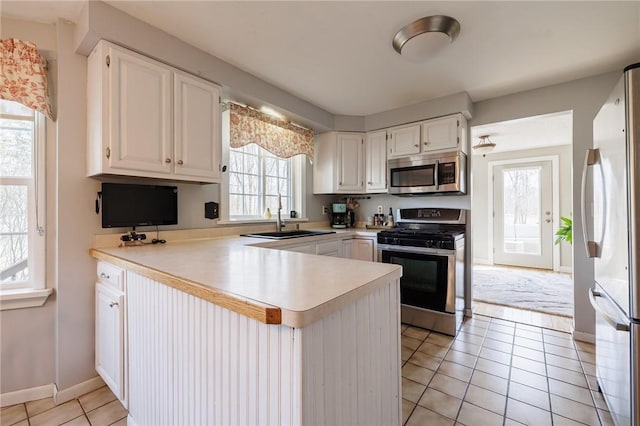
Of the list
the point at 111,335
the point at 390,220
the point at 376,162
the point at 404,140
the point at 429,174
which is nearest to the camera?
the point at 111,335

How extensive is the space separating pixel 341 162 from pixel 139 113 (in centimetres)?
230

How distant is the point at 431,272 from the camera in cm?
274

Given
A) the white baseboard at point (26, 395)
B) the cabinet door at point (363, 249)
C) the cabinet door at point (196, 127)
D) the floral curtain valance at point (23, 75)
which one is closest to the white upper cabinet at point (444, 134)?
the cabinet door at point (363, 249)

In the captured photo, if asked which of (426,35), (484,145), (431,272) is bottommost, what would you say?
(431,272)

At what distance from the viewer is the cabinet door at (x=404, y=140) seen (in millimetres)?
3178

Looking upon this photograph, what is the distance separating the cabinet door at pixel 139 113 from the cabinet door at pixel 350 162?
2.10 m

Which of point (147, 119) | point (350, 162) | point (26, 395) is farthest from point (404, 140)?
point (26, 395)

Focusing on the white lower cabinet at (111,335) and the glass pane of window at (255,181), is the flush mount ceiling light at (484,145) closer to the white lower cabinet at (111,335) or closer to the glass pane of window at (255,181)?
the glass pane of window at (255,181)

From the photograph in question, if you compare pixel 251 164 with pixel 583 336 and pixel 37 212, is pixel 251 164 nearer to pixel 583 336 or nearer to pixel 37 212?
pixel 37 212

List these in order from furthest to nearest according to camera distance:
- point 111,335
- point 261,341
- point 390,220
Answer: point 390,220
point 111,335
point 261,341

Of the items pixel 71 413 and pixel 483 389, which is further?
pixel 483 389

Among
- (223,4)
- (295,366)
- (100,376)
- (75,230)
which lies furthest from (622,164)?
(100,376)

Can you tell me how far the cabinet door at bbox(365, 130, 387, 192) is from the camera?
3.45 metres

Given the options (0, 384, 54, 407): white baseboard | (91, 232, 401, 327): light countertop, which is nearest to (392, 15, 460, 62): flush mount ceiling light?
(91, 232, 401, 327): light countertop
